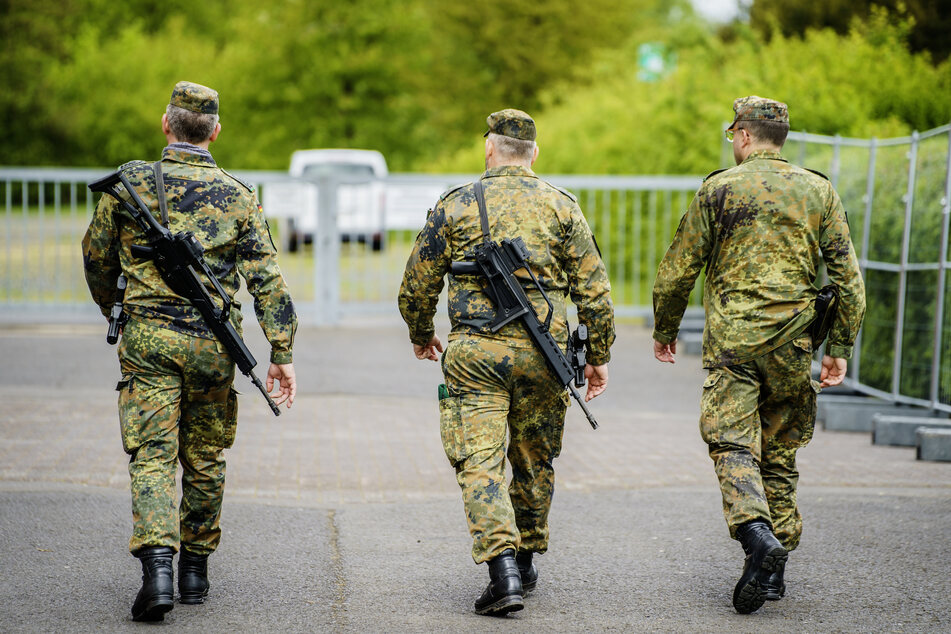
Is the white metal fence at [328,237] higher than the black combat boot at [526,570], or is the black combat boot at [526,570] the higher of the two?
the white metal fence at [328,237]

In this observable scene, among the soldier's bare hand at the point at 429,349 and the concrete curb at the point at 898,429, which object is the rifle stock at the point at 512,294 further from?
the concrete curb at the point at 898,429

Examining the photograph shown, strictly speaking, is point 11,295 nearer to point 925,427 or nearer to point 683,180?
point 683,180

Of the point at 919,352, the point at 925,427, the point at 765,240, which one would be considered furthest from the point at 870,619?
the point at 919,352

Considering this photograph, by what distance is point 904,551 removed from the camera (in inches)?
218

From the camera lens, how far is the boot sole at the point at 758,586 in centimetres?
438

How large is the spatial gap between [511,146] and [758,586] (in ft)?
6.27

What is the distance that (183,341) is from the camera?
14.5ft

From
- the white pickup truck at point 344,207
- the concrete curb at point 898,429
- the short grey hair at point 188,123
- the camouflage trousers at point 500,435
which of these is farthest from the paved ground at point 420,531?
the white pickup truck at point 344,207

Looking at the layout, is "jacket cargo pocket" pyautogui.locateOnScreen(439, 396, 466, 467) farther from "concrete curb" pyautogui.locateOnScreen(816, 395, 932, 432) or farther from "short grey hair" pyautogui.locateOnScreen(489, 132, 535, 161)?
"concrete curb" pyautogui.locateOnScreen(816, 395, 932, 432)

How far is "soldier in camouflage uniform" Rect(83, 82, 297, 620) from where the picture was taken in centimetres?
436

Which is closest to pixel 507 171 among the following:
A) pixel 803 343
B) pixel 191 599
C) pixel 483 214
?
pixel 483 214

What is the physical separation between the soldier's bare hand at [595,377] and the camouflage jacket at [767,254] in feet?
1.37

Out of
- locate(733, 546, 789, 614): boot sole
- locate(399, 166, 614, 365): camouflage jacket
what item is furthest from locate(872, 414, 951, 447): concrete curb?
locate(399, 166, 614, 365): camouflage jacket

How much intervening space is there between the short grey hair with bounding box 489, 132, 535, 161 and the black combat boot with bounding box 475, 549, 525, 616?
1.52 meters
